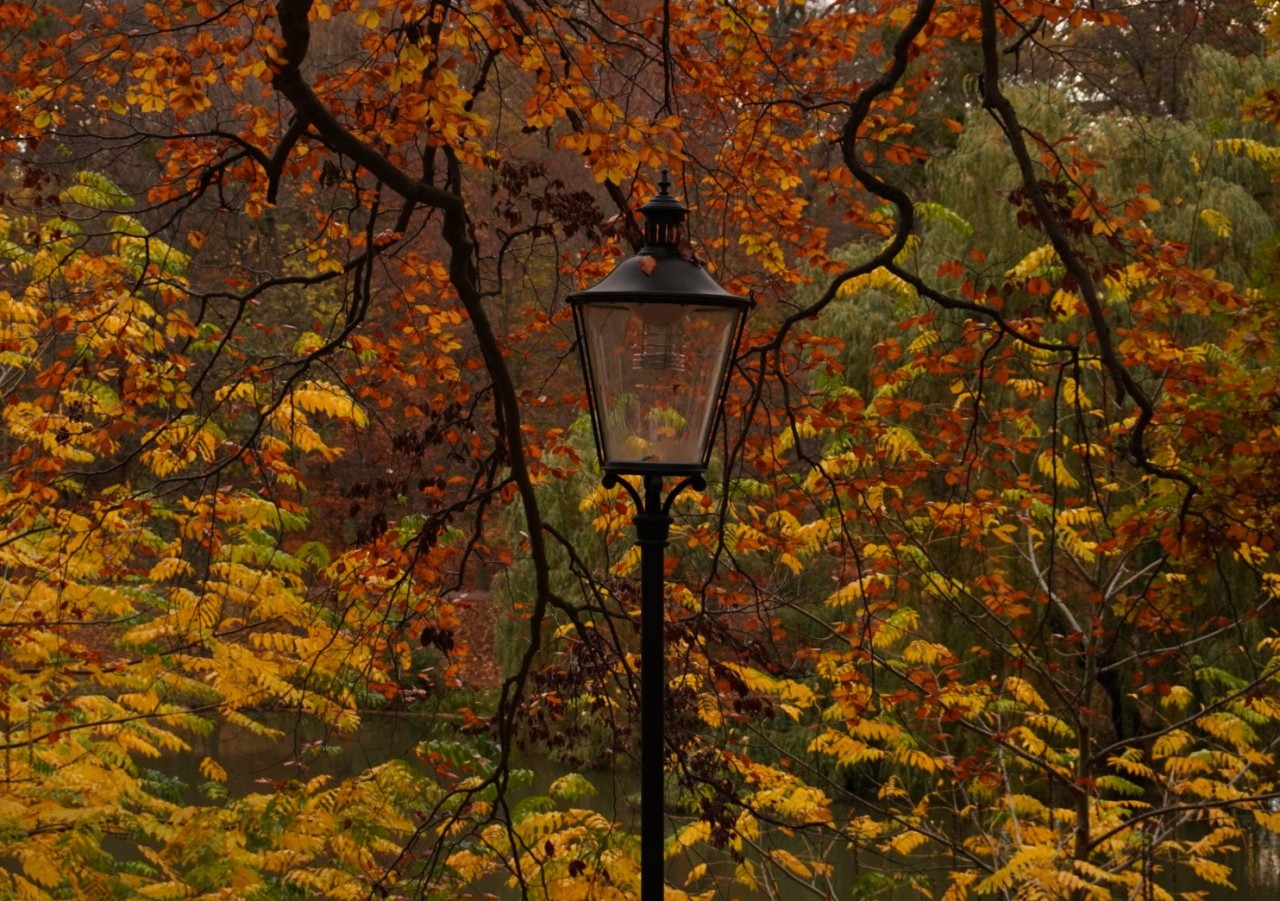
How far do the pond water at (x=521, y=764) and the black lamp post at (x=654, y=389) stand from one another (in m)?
2.84

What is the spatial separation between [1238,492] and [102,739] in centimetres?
513

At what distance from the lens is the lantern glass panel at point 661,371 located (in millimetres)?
2898

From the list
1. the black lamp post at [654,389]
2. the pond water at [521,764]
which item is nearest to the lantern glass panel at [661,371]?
the black lamp post at [654,389]

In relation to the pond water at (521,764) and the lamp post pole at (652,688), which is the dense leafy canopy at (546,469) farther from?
the lamp post pole at (652,688)

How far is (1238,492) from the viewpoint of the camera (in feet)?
17.0

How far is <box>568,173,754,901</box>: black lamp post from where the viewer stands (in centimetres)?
288

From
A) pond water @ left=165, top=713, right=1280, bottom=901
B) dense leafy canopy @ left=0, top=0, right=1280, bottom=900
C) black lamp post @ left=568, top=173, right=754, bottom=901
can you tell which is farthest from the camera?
pond water @ left=165, top=713, right=1280, bottom=901

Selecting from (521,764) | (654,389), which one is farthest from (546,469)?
(521,764)

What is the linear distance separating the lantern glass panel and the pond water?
3.01 meters

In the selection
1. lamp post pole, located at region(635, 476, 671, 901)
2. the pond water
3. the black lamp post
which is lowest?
the pond water

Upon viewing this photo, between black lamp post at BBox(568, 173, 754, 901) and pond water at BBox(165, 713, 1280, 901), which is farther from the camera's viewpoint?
pond water at BBox(165, 713, 1280, 901)

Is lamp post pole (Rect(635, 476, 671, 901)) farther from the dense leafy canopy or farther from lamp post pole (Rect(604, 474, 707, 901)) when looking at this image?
the dense leafy canopy

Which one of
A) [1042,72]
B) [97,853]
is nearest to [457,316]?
[97,853]

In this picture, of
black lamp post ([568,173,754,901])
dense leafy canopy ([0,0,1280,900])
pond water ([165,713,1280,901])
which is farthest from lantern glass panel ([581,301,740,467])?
pond water ([165,713,1280,901])
